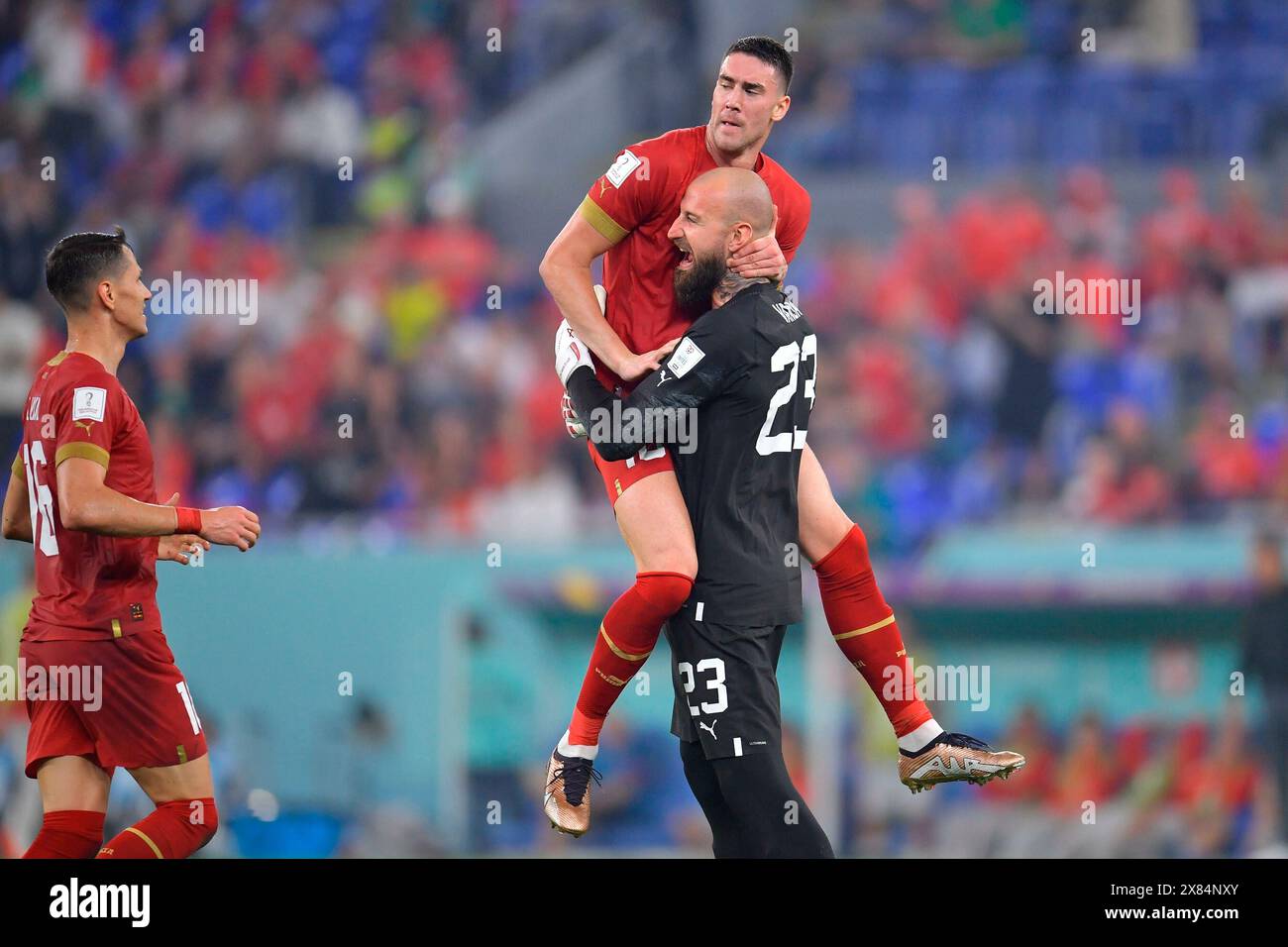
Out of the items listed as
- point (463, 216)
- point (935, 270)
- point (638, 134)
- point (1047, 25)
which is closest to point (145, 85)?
point (463, 216)

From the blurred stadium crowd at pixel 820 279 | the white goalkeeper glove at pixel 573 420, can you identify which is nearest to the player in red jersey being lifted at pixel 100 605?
the white goalkeeper glove at pixel 573 420

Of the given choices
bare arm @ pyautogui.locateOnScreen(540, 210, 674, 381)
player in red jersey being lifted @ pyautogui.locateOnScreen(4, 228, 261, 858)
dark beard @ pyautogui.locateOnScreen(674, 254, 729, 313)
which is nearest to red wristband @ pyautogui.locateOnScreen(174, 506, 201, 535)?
player in red jersey being lifted @ pyautogui.locateOnScreen(4, 228, 261, 858)

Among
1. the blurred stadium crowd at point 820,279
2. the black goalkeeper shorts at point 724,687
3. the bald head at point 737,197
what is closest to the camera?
the black goalkeeper shorts at point 724,687

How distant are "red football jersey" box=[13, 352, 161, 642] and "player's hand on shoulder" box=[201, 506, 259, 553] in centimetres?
30

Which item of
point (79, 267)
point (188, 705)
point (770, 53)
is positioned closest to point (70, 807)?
point (188, 705)

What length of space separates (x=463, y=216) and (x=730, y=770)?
8884 millimetres

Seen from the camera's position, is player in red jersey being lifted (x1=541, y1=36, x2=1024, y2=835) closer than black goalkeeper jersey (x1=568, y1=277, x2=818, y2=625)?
No

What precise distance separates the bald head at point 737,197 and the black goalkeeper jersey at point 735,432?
201mm

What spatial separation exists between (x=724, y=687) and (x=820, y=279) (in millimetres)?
7507

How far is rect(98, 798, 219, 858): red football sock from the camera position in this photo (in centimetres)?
497

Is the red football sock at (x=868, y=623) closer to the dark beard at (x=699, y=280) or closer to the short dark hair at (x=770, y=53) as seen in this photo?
the dark beard at (x=699, y=280)

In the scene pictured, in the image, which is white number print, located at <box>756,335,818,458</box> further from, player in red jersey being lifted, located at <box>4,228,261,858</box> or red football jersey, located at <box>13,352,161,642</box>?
red football jersey, located at <box>13,352,161,642</box>

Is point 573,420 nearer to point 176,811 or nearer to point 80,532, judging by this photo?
point 80,532

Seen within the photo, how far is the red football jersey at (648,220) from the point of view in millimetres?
5160
